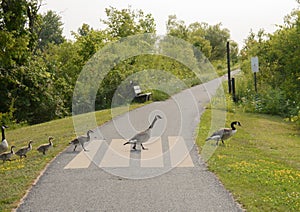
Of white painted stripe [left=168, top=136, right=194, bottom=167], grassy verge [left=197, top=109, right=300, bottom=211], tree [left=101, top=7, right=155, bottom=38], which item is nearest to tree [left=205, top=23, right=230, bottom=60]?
tree [left=101, top=7, right=155, bottom=38]

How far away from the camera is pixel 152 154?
37.2ft

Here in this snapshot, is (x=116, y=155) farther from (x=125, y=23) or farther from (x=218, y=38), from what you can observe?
(x=218, y=38)

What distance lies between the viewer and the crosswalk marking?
33.7ft

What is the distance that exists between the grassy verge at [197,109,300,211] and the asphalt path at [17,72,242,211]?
30cm

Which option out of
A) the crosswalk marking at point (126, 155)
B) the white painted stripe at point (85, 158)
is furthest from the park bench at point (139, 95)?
the white painted stripe at point (85, 158)

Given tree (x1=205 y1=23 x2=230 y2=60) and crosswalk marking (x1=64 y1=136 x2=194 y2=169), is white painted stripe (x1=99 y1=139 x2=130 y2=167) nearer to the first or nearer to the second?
crosswalk marking (x1=64 y1=136 x2=194 y2=169)

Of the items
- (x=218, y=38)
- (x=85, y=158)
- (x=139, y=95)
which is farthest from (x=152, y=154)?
(x=218, y=38)

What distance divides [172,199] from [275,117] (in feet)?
55.3

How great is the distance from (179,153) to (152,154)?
0.69 m

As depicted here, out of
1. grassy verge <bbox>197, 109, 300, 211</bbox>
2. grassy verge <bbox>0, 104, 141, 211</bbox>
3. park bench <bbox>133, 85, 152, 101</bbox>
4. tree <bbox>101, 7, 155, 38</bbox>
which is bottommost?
grassy verge <bbox>197, 109, 300, 211</bbox>

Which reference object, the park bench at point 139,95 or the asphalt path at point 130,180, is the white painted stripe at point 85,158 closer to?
the asphalt path at point 130,180

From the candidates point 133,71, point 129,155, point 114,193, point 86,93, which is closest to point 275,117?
point 133,71

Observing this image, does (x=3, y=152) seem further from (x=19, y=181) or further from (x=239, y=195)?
(x=239, y=195)

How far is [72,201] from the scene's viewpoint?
294 inches
